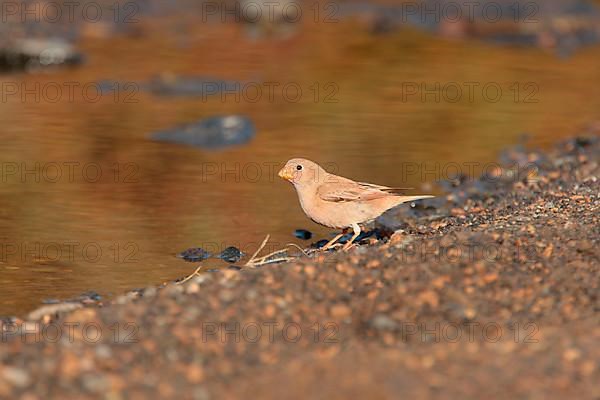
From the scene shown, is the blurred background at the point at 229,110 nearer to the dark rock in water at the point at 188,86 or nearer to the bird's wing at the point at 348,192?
the dark rock in water at the point at 188,86

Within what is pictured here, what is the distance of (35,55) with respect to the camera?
16656 millimetres

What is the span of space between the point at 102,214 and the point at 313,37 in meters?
9.11

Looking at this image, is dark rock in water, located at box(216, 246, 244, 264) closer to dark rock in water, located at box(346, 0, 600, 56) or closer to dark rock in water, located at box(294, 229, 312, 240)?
dark rock in water, located at box(294, 229, 312, 240)

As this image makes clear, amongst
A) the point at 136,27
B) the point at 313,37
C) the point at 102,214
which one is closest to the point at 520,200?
the point at 102,214

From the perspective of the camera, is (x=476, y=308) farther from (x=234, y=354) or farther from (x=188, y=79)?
(x=188, y=79)

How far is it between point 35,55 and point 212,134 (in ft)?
14.6

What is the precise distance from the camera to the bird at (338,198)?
29.0 ft

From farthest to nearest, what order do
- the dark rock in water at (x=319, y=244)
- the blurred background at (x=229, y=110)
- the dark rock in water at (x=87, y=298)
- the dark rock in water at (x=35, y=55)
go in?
the dark rock in water at (x=35, y=55)
the blurred background at (x=229, y=110)
the dark rock in water at (x=319, y=244)
the dark rock in water at (x=87, y=298)

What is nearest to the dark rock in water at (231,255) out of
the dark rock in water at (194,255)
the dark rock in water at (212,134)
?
the dark rock in water at (194,255)

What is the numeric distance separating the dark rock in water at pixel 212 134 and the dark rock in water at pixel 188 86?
6.48 feet

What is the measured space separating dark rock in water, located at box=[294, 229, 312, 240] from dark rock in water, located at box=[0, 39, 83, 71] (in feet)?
24.7

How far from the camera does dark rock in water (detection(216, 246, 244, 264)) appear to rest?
935 centimetres

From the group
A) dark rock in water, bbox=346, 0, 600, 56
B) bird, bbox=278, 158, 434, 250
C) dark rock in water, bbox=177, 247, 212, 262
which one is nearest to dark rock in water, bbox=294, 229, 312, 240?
dark rock in water, bbox=177, 247, 212, 262

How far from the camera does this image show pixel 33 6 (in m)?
18.7
